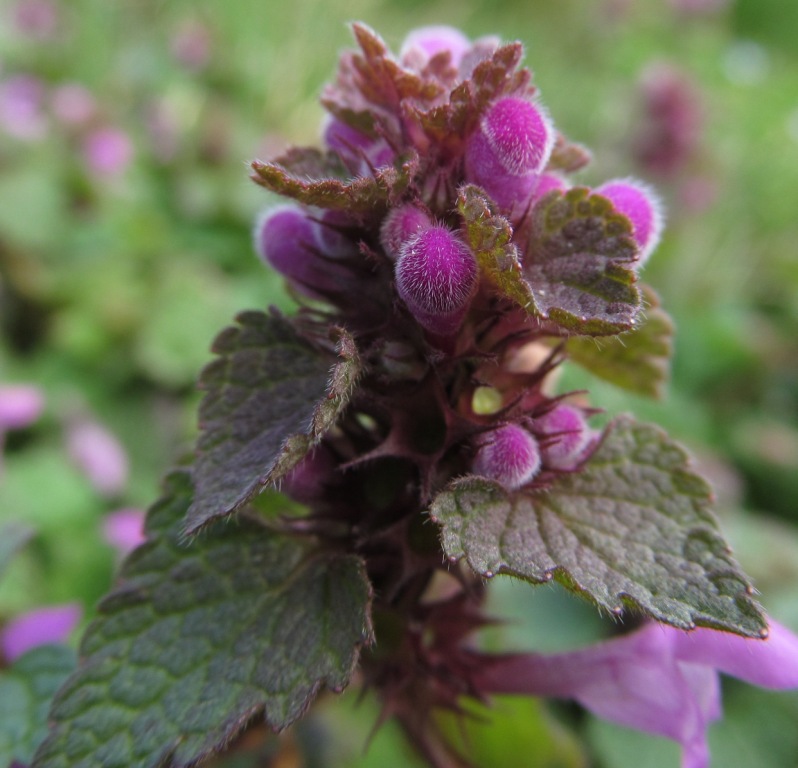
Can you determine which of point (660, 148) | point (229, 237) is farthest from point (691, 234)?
point (229, 237)

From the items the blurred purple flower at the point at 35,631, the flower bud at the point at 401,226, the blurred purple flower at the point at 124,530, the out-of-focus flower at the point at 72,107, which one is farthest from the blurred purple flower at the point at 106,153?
the flower bud at the point at 401,226

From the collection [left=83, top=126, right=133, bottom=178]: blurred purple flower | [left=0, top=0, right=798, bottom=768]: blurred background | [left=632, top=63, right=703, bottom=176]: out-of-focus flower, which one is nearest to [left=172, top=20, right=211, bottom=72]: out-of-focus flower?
[left=0, top=0, right=798, bottom=768]: blurred background

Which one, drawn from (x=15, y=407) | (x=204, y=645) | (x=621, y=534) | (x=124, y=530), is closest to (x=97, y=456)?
(x=15, y=407)

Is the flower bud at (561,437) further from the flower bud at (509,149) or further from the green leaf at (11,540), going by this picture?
the green leaf at (11,540)

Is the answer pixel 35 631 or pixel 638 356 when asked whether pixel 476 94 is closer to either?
pixel 638 356

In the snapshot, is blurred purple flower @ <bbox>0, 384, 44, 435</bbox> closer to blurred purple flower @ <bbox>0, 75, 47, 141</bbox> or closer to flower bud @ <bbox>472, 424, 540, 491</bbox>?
flower bud @ <bbox>472, 424, 540, 491</bbox>

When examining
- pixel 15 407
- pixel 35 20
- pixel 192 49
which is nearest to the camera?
pixel 15 407
